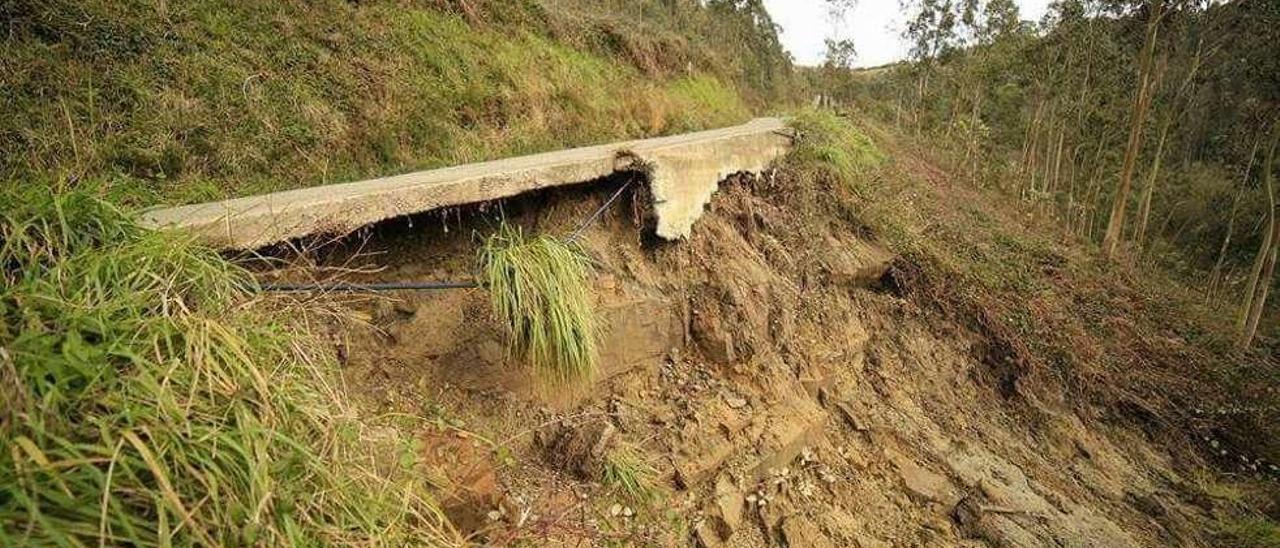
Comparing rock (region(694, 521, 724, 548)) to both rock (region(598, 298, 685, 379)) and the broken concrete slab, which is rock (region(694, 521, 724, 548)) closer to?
rock (region(598, 298, 685, 379))

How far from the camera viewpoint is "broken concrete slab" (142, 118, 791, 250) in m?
2.40

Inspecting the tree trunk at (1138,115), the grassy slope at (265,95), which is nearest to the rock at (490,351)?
the grassy slope at (265,95)

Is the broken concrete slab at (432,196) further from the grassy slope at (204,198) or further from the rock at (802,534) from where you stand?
the rock at (802,534)

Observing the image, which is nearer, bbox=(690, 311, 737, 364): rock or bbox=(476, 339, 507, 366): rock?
bbox=(476, 339, 507, 366): rock

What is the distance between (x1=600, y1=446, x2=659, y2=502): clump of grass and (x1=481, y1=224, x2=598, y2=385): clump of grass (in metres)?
0.46

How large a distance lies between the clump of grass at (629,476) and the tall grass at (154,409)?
118cm

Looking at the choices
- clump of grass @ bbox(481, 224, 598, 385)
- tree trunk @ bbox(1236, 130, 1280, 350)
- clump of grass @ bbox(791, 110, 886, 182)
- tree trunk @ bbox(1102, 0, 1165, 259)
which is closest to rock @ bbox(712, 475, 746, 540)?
clump of grass @ bbox(481, 224, 598, 385)

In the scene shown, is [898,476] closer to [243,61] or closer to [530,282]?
[530,282]

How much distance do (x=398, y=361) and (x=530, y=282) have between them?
2.21ft

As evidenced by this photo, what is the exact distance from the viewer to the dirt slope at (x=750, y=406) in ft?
9.39

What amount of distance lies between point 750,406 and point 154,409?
314 cm

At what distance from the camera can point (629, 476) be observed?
3094 millimetres

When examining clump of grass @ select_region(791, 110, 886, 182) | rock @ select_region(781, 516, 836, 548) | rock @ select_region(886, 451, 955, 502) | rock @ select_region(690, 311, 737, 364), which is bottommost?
rock @ select_region(886, 451, 955, 502)

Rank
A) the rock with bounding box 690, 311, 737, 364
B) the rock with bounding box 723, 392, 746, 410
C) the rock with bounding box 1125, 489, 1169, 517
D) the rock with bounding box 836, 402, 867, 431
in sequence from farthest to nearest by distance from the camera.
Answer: the rock with bounding box 1125, 489, 1169, 517, the rock with bounding box 836, 402, 867, 431, the rock with bounding box 690, 311, 737, 364, the rock with bounding box 723, 392, 746, 410
